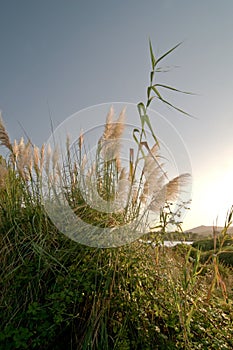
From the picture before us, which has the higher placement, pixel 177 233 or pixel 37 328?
pixel 177 233

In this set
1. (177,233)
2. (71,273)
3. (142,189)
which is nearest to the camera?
(71,273)

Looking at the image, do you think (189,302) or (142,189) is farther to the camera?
(142,189)

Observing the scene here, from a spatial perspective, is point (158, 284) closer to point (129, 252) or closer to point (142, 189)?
point (129, 252)

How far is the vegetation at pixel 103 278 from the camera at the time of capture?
212 cm

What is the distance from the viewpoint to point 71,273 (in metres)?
2.29

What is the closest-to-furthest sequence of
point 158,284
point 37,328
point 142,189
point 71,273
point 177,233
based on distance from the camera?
point 37,328 → point 71,273 → point 158,284 → point 142,189 → point 177,233

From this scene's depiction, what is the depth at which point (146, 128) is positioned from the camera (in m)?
2.58

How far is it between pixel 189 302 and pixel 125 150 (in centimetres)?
130

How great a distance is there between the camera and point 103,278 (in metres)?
2.28

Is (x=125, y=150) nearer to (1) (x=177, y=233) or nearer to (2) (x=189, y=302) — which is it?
(1) (x=177, y=233)

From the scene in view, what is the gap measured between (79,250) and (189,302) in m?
0.91

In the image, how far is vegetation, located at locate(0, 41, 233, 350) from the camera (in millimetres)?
2119

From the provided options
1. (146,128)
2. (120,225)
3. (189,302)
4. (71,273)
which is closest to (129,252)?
(120,225)

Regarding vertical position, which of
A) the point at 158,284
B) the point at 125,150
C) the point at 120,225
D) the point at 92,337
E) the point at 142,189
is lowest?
the point at 92,337
